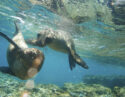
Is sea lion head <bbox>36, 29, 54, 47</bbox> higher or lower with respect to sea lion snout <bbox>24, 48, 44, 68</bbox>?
higher

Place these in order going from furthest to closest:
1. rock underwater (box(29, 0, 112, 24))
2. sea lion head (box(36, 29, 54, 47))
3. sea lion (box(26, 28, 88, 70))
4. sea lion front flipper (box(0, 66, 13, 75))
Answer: rock underwater (box(29, 0, 112, 24)) < sea lion (box(26, 28, 88, 70)) < sea lion head (box(36, 29, 54, 47)) < sea lion front flipper (box(0, 66, 13, 75))

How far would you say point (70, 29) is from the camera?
15.2 meters

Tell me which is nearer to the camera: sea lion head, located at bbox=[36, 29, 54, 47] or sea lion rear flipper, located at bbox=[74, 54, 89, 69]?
sea lion head, located at bbox=[36, 29, 54, 47]

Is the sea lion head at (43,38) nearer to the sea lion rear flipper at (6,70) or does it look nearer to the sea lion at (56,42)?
the sea lion at (56,42)

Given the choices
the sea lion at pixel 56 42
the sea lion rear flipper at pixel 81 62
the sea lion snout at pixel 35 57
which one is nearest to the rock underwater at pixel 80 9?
the sea lion at pixel 56 42

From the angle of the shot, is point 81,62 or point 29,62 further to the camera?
point 81,62

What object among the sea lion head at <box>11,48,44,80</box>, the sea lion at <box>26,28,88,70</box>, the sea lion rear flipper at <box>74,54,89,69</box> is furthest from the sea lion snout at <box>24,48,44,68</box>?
the sea lion rear flipper at <box>74,54,89,69</box>

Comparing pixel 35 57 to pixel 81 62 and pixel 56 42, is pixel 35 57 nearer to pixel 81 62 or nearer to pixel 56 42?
pixel 81 62

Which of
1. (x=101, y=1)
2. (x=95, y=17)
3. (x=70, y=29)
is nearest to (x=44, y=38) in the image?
(x=101, y=1)

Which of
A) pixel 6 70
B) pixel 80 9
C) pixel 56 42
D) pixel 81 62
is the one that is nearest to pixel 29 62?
pixel 6 70

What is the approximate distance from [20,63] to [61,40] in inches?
108

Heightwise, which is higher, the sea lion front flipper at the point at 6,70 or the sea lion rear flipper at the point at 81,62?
the sea lion front flipper at the point at 6,70

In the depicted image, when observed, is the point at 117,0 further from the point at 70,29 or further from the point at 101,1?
the point at 70,29

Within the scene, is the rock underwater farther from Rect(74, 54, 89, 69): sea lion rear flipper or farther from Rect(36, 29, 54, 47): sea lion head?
Rect(74, 54, 89, 69): sea lion rear flipper
